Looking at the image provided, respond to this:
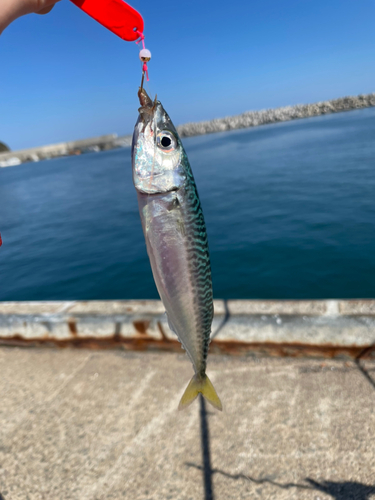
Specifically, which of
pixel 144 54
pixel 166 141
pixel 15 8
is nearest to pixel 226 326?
pixel 166 141

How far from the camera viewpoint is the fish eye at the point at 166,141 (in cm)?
191

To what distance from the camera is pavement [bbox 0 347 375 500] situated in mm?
3217

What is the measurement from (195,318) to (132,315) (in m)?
3.27

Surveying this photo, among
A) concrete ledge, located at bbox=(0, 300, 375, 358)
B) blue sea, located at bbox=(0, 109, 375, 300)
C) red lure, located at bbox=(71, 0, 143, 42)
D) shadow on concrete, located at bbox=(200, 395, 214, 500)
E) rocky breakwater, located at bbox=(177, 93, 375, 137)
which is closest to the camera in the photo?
red lure, located at bbox=(71, 0, 143, 42)

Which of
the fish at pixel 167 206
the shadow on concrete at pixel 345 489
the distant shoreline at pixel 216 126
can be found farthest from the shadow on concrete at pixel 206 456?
the distant shoreline at pixel 216 126

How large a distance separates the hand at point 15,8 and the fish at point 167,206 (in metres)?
0.76

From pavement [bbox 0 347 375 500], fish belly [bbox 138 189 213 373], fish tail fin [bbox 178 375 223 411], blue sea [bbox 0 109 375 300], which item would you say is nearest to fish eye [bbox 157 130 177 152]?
fish belly [bbox 138 189 213 373]

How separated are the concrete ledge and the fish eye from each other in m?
3.31

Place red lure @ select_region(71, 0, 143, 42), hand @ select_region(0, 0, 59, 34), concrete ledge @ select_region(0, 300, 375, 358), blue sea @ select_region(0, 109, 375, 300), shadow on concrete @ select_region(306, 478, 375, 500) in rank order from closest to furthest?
hand @ select_region(0, 0, 59, 34) → red lure @ select_region(71, 0, 143, 42) → shadow on concrete @ select_region(306, 478, 375, 500) → concrete ledge @ select_region(0, 300, 375, 358) → blue sea @ select_region(0, 109, 375, 300)

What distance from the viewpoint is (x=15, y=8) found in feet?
5.85

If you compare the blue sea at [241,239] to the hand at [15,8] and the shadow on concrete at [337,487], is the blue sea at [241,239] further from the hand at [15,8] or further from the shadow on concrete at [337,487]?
the hand at [15,8]

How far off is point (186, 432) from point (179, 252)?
8.99ft

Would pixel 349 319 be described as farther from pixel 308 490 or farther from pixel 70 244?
pixel 70 244

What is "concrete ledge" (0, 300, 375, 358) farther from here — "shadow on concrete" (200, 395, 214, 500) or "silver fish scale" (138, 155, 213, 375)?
"silver fish scale" (138, 155, 213, 375)
